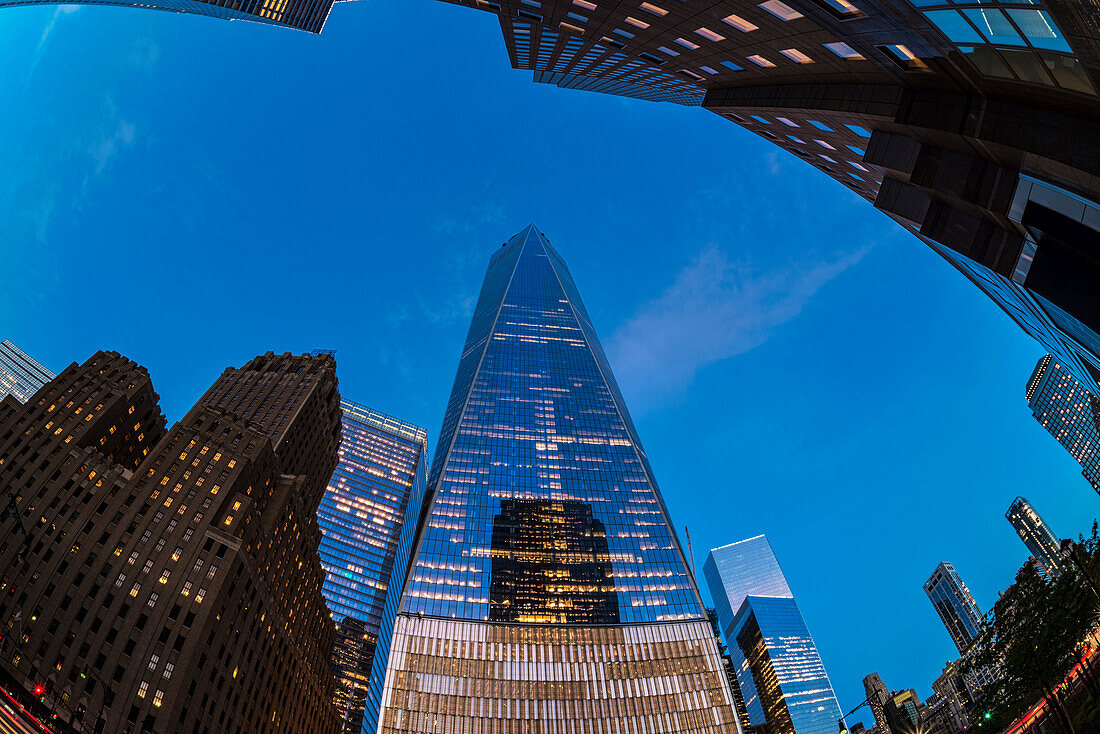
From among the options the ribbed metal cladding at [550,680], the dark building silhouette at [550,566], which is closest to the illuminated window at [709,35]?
the ribbed metal cladding at [550,680]

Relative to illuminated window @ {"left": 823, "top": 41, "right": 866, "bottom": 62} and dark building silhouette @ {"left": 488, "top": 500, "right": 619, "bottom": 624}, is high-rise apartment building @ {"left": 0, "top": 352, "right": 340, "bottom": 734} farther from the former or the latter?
illuminated window @ {"left": 823, "top": 41, "right": 866, "bottom": 62}

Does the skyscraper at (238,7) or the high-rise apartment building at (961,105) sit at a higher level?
the skyscraper at (238,7)

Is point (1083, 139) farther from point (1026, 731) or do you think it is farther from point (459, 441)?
point (459, 441)

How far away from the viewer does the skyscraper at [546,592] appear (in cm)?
8825

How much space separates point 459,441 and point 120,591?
2861 inches

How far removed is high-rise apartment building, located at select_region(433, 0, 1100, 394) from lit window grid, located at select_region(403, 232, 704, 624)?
9654 cm

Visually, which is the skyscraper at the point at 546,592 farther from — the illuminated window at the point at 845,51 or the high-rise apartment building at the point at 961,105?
the illuminated window at the point at 845,51

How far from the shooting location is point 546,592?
109062mm

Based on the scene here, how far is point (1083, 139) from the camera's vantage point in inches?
461

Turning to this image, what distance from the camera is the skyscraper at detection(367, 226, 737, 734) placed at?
88250 millimetres

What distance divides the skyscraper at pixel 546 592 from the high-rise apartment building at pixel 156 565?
2141cm

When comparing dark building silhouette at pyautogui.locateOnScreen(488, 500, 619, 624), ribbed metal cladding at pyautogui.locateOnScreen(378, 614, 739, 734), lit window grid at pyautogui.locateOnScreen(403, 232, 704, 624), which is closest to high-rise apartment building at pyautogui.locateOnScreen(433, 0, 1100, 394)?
ribbed metal cladding at pyautogui.locateOnScreen(378, 614, 739, 734)

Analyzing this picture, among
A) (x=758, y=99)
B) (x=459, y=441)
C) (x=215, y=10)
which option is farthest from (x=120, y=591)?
(x=215, y=10)

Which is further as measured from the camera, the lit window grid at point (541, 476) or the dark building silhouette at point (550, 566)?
the lit window grid at point (541, 476)
